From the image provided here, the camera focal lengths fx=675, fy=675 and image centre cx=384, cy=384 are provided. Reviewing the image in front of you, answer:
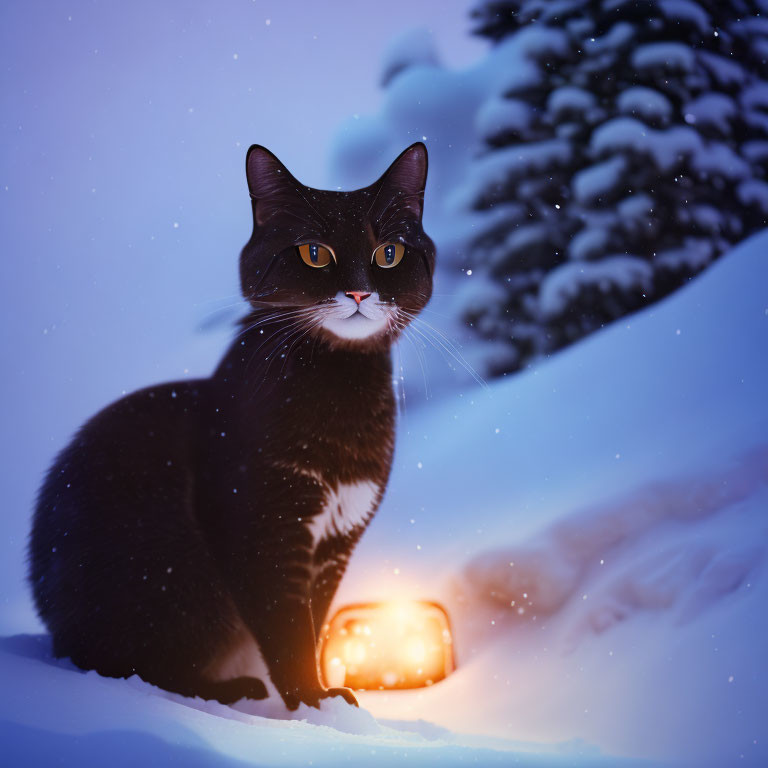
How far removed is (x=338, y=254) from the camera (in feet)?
2.79

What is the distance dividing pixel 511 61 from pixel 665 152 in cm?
38

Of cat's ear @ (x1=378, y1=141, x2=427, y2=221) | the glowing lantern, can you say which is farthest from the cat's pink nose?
the glowing lantern

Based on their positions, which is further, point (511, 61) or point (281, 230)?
point (511, 61)

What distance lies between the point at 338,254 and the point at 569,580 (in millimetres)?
564

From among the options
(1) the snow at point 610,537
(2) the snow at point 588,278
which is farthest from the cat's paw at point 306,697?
(2) the snow at point 588,278

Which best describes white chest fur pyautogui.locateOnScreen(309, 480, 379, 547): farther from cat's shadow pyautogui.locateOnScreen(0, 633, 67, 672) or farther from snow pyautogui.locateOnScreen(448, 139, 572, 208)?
snow pyautogui.locateOnScreen(448, 139, 572, 208)

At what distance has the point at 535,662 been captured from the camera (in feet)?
2.98

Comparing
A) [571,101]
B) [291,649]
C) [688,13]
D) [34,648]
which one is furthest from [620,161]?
[34,648]

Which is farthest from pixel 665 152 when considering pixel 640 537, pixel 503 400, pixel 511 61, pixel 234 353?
pixel 234 353

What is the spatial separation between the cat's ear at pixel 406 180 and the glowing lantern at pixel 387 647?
0.57 meters

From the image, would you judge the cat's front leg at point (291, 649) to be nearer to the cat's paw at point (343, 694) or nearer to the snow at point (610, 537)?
the cat's paw at point (343, 694)

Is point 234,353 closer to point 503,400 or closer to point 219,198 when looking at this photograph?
point 219,198

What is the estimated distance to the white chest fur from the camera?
843 mm

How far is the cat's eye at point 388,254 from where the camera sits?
0.88 m
